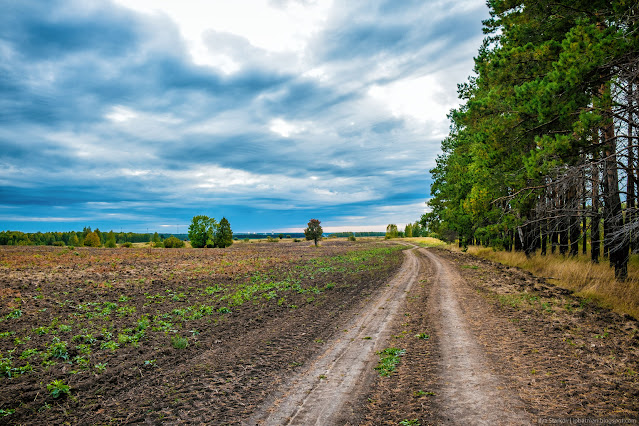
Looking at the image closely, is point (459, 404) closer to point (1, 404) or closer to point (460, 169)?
point (1, 404)

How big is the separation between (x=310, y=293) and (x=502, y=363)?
9.80 meters

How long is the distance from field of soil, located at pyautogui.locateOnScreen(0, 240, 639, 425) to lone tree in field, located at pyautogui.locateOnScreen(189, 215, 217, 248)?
6092 cm

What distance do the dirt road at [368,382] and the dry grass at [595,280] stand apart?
6027 mm

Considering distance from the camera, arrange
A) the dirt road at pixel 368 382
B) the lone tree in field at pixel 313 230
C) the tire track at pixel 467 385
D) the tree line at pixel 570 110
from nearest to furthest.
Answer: the tire track at pixel 467 385 < the dirt road at pixel 368 382 < the tree line at pixel 570 110 < the lone tree in field at pixel 313 230

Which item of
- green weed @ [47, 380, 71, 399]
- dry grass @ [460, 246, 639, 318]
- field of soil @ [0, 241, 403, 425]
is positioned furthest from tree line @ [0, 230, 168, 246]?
dry grass @ [460, 246, 639, 318]

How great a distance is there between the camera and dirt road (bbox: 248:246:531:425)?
4582 millimetres

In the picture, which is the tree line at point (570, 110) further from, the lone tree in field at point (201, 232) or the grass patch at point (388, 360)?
the lone tree in field at point (201, 232)

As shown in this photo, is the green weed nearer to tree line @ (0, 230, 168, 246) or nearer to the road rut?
the road rut

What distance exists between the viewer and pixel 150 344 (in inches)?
318

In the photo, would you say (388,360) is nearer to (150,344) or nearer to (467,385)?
(467,385)

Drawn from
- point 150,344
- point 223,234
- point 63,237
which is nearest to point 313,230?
point 223,234

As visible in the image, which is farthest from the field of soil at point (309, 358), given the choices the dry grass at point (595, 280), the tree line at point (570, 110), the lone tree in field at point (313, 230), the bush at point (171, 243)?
the lone tree in field at point (313, 230)

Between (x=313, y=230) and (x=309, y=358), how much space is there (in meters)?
72.7

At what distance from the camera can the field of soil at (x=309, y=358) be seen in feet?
16.0
